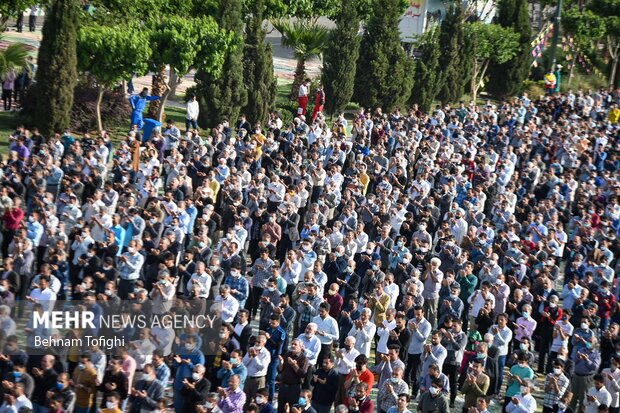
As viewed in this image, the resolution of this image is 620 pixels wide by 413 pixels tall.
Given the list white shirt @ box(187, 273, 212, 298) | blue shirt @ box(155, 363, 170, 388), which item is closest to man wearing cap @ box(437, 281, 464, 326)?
white shirt @ box(187, 273, 212, 298)

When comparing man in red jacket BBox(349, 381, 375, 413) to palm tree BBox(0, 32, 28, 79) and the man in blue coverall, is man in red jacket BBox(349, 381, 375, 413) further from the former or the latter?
palm tree BBox(0, 32, 28, 79)

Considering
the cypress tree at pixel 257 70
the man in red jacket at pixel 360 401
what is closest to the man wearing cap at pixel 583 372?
the man in red jacket at pixel 360 401

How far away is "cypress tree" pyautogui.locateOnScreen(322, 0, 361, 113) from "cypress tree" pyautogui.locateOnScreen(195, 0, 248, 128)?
4.73m

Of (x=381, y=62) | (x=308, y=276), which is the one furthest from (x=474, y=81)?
(x=308, y=276)

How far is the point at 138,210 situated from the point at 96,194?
2.95 feet

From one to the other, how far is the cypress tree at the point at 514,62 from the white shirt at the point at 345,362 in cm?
3152

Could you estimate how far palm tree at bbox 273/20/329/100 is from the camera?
35.6 metres

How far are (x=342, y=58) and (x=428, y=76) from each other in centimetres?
452

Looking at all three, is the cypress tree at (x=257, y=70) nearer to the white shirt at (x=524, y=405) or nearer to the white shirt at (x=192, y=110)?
Answer: the white shirt at (x=192, y=110)

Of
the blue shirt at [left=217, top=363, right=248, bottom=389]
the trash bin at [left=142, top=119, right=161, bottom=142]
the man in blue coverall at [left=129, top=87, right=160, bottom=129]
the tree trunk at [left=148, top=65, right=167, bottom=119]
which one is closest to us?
the blue shirt at [left=217, top=363, right=248, bottom=389]

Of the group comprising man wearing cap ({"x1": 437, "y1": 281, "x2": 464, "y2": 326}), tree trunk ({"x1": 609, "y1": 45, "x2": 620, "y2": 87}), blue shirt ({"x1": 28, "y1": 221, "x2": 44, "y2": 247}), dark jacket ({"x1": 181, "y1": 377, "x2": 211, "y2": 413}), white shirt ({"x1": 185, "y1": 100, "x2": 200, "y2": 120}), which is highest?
tree trunk ({"x1": 609, "y1": 45, "x2": 620, "y2": 87})

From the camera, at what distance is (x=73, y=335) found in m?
14.2

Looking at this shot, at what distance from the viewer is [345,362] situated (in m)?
14.5

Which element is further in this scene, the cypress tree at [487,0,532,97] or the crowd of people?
the cypress tree at [487,0,532,97]
